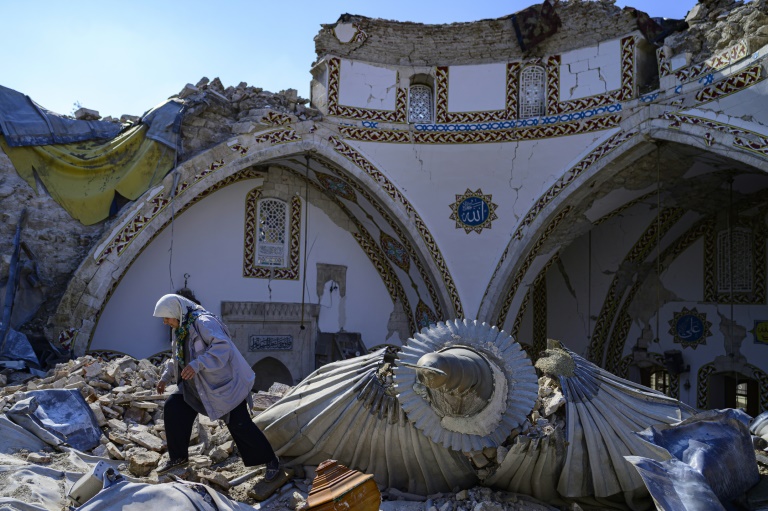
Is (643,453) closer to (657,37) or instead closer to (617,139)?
(617,139)

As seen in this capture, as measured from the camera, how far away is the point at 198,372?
11.0 ft

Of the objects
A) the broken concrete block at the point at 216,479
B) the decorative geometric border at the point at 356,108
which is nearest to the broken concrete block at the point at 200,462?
the broken concrete block at the point at 216,479

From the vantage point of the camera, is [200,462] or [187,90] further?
[187,90]

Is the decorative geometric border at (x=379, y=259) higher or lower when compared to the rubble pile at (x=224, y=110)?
lower

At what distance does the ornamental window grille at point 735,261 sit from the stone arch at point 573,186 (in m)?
2.15

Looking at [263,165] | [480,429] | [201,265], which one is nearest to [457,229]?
[263,165]

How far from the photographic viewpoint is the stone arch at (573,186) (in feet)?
23.0

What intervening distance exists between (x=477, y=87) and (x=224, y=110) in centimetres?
320

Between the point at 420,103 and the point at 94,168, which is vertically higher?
the point at 420,103

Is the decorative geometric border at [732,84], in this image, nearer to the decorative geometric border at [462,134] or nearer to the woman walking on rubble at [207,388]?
the decorative geometric border at [462,134]

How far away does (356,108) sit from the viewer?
28.8 feet

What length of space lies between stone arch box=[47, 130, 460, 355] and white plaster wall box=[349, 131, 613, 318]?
175 mm

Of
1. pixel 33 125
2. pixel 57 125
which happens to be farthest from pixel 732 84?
pixel 33 125

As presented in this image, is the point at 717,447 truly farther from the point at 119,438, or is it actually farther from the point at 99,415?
the point at 99,415
